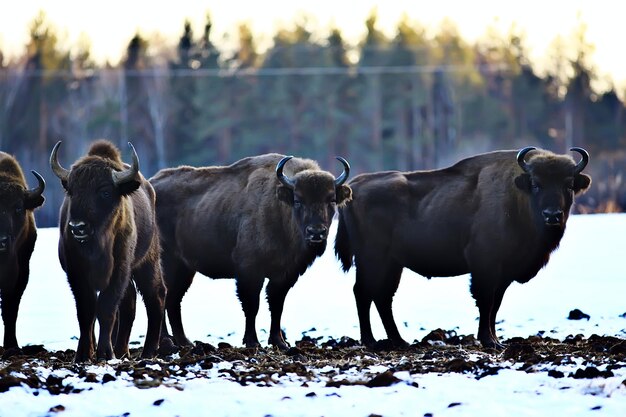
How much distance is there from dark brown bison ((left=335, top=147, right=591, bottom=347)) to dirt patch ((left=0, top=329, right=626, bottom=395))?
867 mm

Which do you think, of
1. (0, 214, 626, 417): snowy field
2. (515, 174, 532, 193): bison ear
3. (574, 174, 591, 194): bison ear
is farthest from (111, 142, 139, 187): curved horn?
(574, 174, 591, 194): bison ear

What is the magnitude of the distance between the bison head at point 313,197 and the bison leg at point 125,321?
5.71 feet

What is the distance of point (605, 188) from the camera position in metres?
55.4

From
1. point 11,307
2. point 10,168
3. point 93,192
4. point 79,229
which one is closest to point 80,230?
point 79,229

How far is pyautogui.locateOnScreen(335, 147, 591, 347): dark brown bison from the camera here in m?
12.4

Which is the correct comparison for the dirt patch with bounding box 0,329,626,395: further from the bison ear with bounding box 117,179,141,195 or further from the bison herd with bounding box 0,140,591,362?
the bison ear with bounding box 117,179,141,195

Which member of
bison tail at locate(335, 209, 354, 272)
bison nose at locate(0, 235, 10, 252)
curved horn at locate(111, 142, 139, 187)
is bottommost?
bison tail at locate(335, 209, 354, 272)

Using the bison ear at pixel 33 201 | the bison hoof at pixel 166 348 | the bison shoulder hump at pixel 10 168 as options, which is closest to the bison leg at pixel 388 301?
the bison hoof at pixel 166 348

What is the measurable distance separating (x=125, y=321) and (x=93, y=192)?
5.01 ft

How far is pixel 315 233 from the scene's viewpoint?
468 inches

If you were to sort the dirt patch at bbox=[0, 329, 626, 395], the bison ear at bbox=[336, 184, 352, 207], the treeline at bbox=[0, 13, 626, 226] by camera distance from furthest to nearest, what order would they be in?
1. the treeline at bbox=[0, 13, 626, 226]
2. the bison ear at bbox=[336, 184, 352, 207]
3. the dirt patch at bbox=[0, 329, 626, 395]

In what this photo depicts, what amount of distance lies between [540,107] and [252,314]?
58282 millimetres

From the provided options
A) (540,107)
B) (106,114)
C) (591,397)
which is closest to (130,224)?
(591,397)

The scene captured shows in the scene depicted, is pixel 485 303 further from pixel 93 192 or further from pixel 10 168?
pixel 10 168
